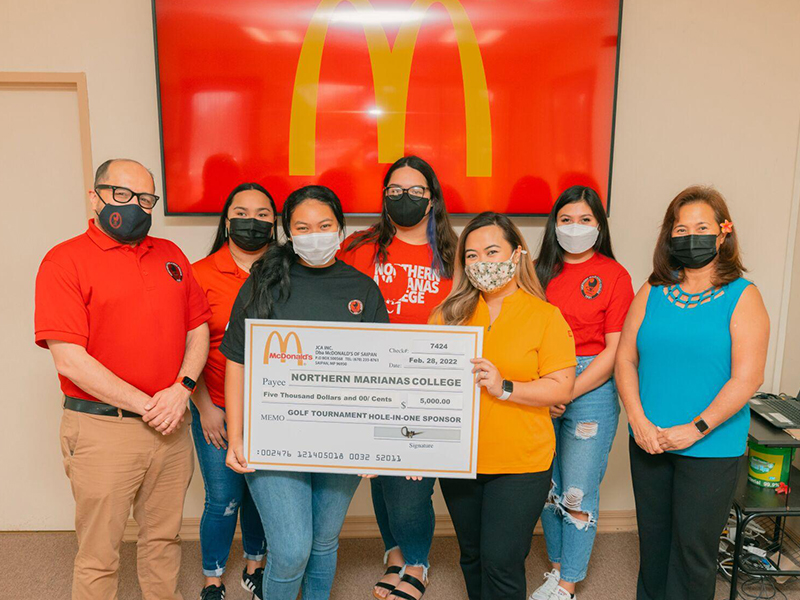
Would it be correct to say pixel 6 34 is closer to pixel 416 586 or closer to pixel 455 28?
pixel 455 28

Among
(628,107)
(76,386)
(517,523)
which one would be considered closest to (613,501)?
(517,523)

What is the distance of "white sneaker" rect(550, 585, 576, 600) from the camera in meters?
2.28

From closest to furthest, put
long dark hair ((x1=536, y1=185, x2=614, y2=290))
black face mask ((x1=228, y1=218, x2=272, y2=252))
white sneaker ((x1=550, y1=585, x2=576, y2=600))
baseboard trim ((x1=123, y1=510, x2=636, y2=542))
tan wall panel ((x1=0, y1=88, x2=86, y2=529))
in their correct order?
black face mask ((x1=228, y1=218, x2=272, y2=252)) → long dark hair ((x1=536, y1=185, x2=614, y2=290)) → white sneaker ((x1=550, y1=585, x2=576, y2=600)) → tan wall panel ((x1=0, y1=88, x2=86, y2=529)) → baseboard trim ((x1=123, y1=510, x2=636, y2=542))

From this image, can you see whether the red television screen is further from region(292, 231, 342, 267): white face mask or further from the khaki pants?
the khaki pants

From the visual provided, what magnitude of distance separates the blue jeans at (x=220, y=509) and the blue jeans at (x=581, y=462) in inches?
50.9

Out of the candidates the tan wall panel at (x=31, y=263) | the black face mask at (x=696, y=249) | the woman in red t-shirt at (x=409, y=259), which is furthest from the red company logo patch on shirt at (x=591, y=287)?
the tan wall panel at (x=31, y=263)

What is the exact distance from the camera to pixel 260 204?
2117 mm

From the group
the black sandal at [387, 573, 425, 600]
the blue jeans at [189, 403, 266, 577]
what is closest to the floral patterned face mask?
the blue jeans at [189, 403, 266, 577]

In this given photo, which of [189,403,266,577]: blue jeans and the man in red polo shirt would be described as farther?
[189,403,266,577]: blue jeans

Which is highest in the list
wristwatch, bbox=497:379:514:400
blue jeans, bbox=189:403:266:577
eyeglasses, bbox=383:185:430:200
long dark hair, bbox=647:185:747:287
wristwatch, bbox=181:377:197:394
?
eyeglasses, bbox=383:185:430:200

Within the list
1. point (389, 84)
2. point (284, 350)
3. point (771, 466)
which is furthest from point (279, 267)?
point (771, 466)

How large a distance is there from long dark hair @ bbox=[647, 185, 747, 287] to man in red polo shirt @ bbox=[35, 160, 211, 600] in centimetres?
166

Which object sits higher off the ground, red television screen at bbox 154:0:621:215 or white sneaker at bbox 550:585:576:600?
red television screen at bbox 154:0:621:215

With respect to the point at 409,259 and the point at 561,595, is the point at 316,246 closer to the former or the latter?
the point at 409,259
